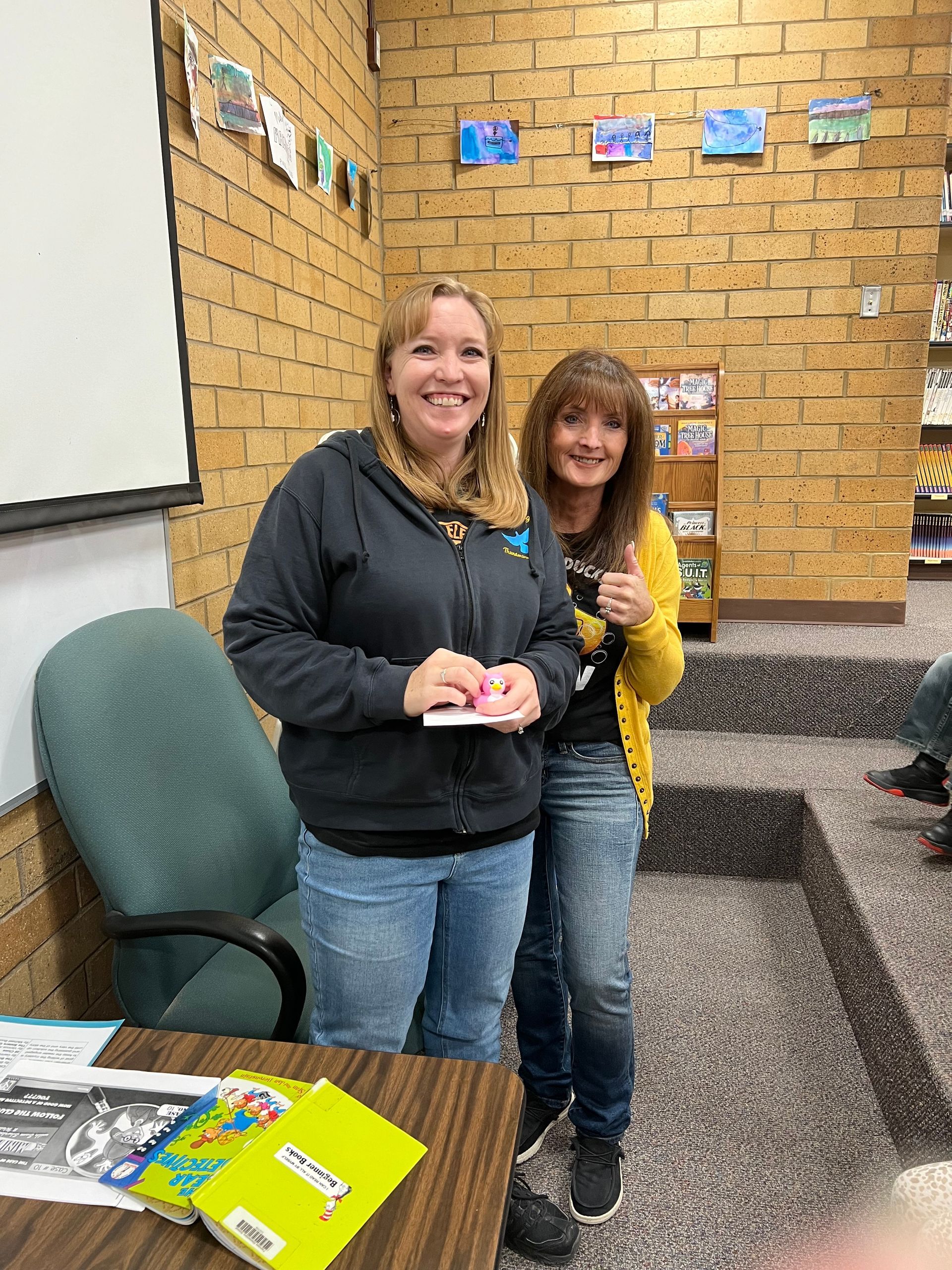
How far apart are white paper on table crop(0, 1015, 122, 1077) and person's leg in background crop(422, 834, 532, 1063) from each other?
44cm

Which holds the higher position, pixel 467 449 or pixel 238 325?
pixel 238 325

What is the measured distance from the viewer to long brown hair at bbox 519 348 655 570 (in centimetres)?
141

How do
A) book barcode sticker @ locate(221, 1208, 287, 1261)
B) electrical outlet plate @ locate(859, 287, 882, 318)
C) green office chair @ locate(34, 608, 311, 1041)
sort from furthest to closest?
electrical outlet plate @ locate(859, 287, 882, 318), green office chair @ locate(34, 608, 311, 1041), book barcode sticker @ locate(221, 1208, 287, 1261)

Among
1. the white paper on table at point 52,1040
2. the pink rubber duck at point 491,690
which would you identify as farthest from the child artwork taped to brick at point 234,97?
the white paper on table at point 52,1040

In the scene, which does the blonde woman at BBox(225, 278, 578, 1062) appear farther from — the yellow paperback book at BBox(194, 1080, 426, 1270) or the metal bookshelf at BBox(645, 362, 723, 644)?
the metal bookshelf at BBox(645, 362, 723, 644)

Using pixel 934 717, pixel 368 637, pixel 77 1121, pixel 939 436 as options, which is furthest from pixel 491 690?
pixel 939 436

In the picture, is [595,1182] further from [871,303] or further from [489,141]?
[489,141]

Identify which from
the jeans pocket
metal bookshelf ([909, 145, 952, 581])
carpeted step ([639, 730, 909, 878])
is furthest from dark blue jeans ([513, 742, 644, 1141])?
metal bookshelf ([909, 145, 952, 581])

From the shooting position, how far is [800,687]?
327cm

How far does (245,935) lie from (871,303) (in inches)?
138

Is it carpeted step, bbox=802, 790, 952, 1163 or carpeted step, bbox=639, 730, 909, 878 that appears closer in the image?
carpeted step, bbox=802, 790, 952, 1163

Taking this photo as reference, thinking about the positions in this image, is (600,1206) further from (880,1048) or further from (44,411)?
(44,411)

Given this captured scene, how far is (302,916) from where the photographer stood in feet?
4.02

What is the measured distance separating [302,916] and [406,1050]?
286 mm
